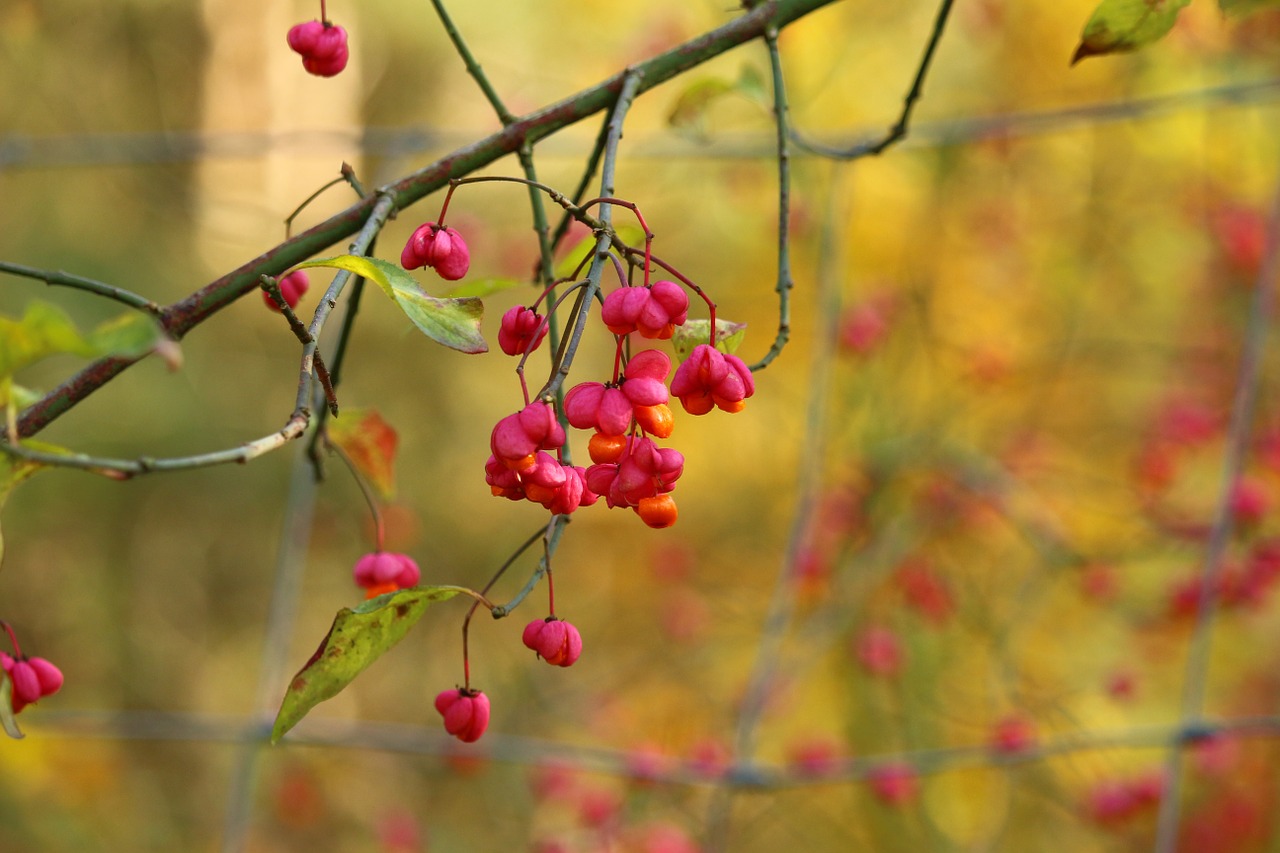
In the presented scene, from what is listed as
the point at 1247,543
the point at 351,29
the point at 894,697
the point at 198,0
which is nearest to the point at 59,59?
the point at 198,0

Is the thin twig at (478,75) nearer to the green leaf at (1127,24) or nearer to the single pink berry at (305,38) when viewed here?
the single pink berry at (305,38)

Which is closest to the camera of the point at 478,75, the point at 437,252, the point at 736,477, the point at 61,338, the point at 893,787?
the point at 61,338

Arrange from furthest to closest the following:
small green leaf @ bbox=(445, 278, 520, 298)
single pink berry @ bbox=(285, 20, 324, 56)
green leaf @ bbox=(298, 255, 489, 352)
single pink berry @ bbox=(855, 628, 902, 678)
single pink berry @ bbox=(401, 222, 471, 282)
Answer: single pink berry @ bbox=(855, 628, 902, 678)
single pink berry @ bbox=(285, 20, 324, 56)
small green leaf @ bbox=(445, 278, 520, 298)
single pink berry @ bbox=(401, 222, 471, 282)
green leaf @ bbox=(298, 255, 489, 352)

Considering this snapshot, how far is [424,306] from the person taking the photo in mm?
505

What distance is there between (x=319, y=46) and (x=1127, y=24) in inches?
20.8

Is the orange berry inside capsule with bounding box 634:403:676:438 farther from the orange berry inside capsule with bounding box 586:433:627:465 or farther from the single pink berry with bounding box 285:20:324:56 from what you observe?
the single pink berry with bounding box 285:20:324:56

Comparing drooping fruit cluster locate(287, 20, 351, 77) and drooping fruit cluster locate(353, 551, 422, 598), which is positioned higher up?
drooping fruit cluster locate(287, 20, 351, 77)

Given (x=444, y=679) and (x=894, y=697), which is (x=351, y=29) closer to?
(x=444, y=679)

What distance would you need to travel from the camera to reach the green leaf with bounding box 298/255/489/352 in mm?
487

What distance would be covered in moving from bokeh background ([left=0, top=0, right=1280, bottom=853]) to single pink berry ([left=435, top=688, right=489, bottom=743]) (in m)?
0.51

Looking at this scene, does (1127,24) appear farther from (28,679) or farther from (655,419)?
(28,679)

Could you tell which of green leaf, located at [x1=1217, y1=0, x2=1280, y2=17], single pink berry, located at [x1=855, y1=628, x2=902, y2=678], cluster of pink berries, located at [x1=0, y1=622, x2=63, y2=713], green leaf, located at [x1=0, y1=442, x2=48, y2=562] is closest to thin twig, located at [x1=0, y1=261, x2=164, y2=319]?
green leaf, located at [x1=0, y1=442, x2=48, y2=562]

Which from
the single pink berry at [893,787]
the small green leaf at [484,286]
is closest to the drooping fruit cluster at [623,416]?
the small green leaf at [484,286]

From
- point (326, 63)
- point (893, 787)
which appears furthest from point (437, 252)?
point (893, 787)
